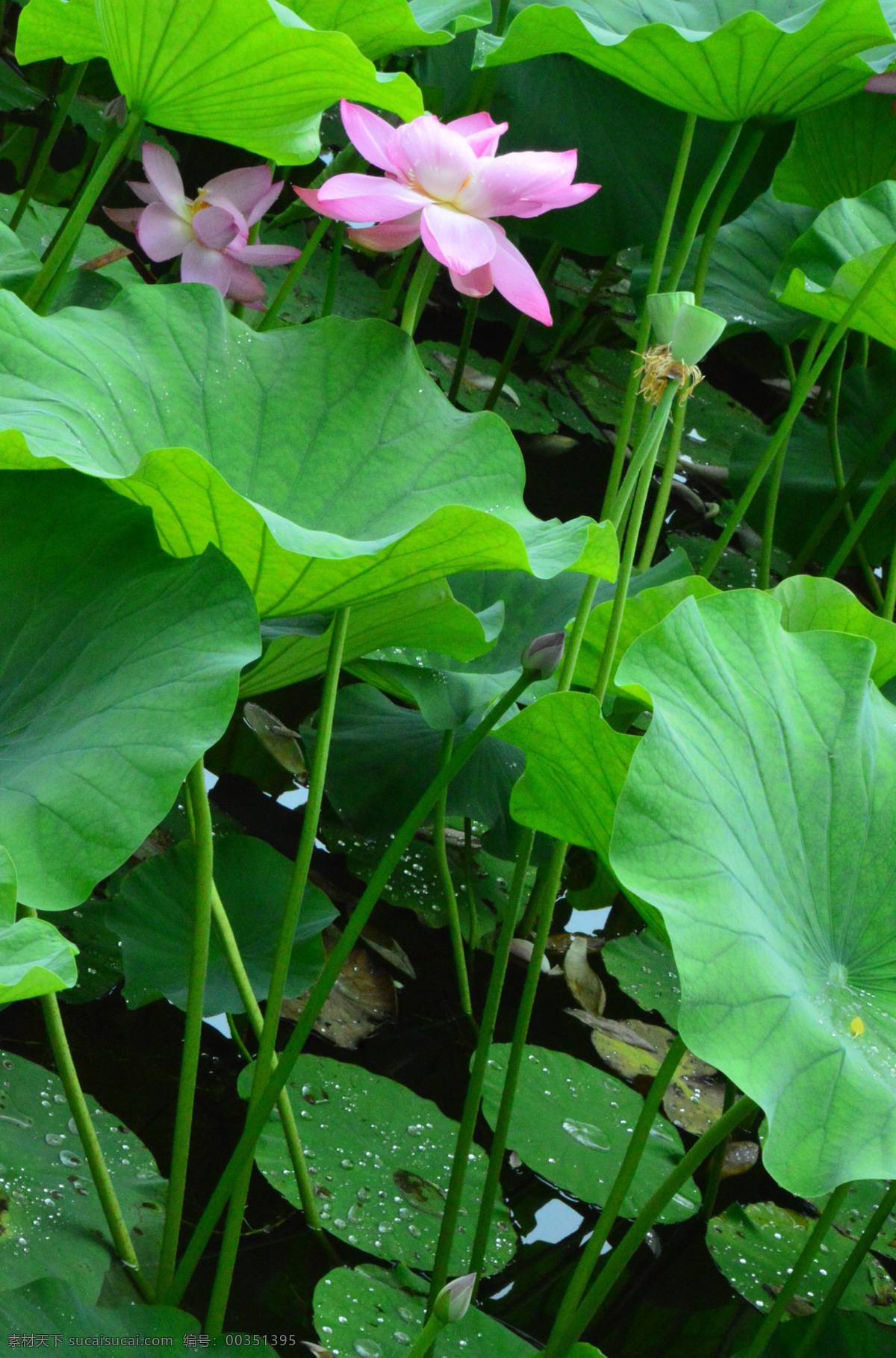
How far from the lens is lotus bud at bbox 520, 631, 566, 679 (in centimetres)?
79

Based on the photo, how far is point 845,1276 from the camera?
0.93 meters

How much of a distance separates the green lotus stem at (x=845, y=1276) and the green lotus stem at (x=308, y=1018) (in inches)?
19.4

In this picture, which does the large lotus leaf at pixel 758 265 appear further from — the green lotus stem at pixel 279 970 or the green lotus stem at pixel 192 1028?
the green lotus stem at pixel 192 1028

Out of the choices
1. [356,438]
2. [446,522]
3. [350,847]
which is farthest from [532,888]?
[446,522]

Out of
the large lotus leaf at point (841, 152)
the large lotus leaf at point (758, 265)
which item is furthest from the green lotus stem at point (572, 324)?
the large lotus leaf at point (841, 152)

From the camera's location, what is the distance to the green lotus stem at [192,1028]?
791 mm

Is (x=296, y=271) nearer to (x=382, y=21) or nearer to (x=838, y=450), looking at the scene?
(x=382, y=21)

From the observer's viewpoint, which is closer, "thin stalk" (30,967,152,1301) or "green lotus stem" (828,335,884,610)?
"thin stalk" (30,967,152,1301)

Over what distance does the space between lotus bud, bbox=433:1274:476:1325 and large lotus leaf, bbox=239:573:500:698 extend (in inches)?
17.6

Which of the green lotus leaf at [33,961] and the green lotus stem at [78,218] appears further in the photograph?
the green lotus stem at [78,218]

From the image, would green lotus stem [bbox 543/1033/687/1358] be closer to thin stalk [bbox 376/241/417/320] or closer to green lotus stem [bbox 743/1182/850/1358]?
green lotus stem [bbox 743/1182/850/1358]

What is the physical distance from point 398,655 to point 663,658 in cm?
55

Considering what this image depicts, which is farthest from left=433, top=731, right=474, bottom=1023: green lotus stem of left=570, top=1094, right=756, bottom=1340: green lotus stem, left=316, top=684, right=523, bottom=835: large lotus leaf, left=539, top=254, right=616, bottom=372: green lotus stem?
left=539, top=254, right=616, bottom=372: green lotus stem

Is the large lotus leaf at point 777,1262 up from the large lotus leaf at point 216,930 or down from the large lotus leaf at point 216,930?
down
